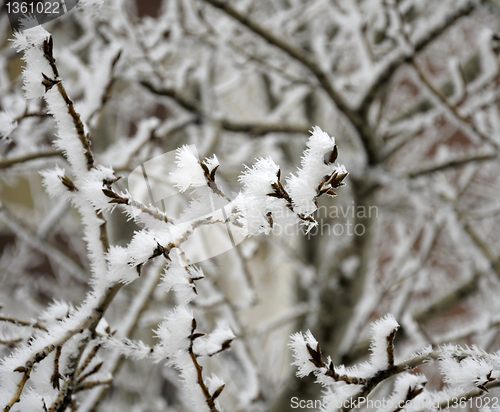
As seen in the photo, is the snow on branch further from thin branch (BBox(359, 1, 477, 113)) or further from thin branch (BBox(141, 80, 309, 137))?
thin branch (BBox(141, 80, 309, 137))

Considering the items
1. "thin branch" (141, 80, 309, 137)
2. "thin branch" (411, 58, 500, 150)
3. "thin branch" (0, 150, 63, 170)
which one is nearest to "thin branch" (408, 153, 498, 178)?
"thin branch" (411, 58, 500, 150)

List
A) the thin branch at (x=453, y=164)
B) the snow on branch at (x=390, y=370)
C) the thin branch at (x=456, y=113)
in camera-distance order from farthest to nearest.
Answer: the thin branch at (x=453, y=164)
the thin branch at (x=456, y=113)
the snow on branch at (x=390, y=370)

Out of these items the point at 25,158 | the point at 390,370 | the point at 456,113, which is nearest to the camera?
the point at 390,370

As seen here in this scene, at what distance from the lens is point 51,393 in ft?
2.27

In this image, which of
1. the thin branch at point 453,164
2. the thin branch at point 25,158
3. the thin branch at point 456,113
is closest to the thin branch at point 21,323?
the thin branch at point 25,158

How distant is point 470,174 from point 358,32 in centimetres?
182

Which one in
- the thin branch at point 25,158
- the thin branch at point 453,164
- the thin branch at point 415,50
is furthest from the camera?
the thin branch at point 453,164

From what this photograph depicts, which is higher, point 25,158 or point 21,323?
point 25,158

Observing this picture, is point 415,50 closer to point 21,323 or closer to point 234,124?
point 234,124

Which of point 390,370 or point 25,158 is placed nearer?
point 390,370

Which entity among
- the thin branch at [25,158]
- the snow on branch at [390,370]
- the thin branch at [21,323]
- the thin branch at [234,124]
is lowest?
the snow on branch at [390,370]

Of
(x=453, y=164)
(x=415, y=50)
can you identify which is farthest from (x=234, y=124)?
(x=453, y=164)

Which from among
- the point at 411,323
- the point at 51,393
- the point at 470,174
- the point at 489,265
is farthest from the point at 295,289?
the point at 51,393

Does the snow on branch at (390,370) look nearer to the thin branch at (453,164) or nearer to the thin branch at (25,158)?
the thin branch at (25,158)
